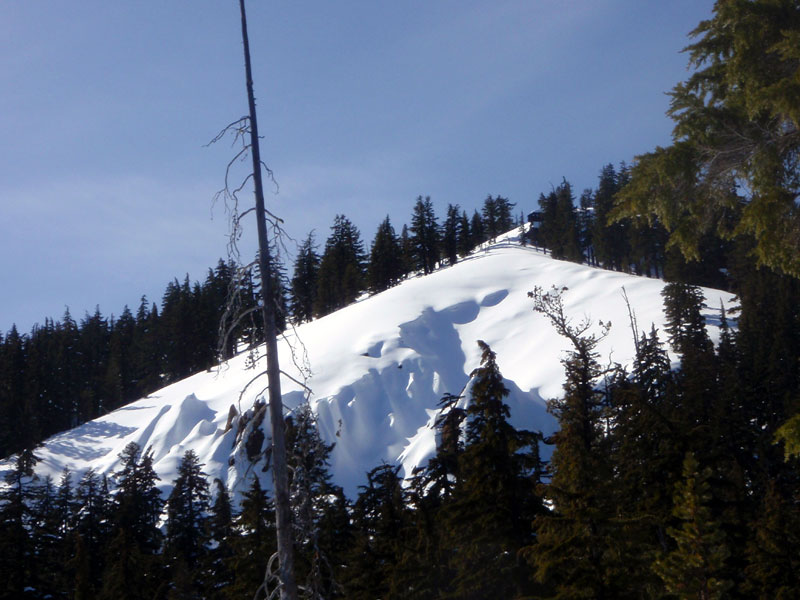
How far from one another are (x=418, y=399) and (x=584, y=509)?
5038 cm

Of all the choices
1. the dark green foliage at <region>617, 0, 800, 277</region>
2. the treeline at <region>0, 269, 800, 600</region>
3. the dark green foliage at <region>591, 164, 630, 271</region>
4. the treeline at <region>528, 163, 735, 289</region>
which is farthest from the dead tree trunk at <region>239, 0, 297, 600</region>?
the dark green foliage at <region>591, 164, 630, 271</region>

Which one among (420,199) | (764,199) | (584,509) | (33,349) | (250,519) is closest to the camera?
(764,199)

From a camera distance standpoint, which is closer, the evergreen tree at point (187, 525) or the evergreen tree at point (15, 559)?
the evergreen tree at point (15, 559)

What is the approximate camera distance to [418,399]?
64500 mm

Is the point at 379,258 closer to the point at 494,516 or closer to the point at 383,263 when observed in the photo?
the point at 383,263

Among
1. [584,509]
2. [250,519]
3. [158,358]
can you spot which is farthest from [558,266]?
[584,509]

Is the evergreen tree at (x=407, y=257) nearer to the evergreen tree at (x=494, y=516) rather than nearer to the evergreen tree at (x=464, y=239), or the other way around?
the evergreen tree at (x=464, y=239)

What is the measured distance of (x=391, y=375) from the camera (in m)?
66.9

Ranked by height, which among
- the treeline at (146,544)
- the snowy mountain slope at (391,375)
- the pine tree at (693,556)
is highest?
the snowy mountain slope at (391,375)

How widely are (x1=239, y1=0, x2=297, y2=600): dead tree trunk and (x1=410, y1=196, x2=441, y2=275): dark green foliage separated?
98.7 meters

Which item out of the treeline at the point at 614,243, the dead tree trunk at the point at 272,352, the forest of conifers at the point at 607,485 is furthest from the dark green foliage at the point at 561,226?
the dead tree trunk at the point at 272,352

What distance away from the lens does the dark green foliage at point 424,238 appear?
108 m

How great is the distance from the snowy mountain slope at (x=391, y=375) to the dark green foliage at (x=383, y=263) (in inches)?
373

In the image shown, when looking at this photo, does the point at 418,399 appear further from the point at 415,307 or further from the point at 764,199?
the point at 764,199
